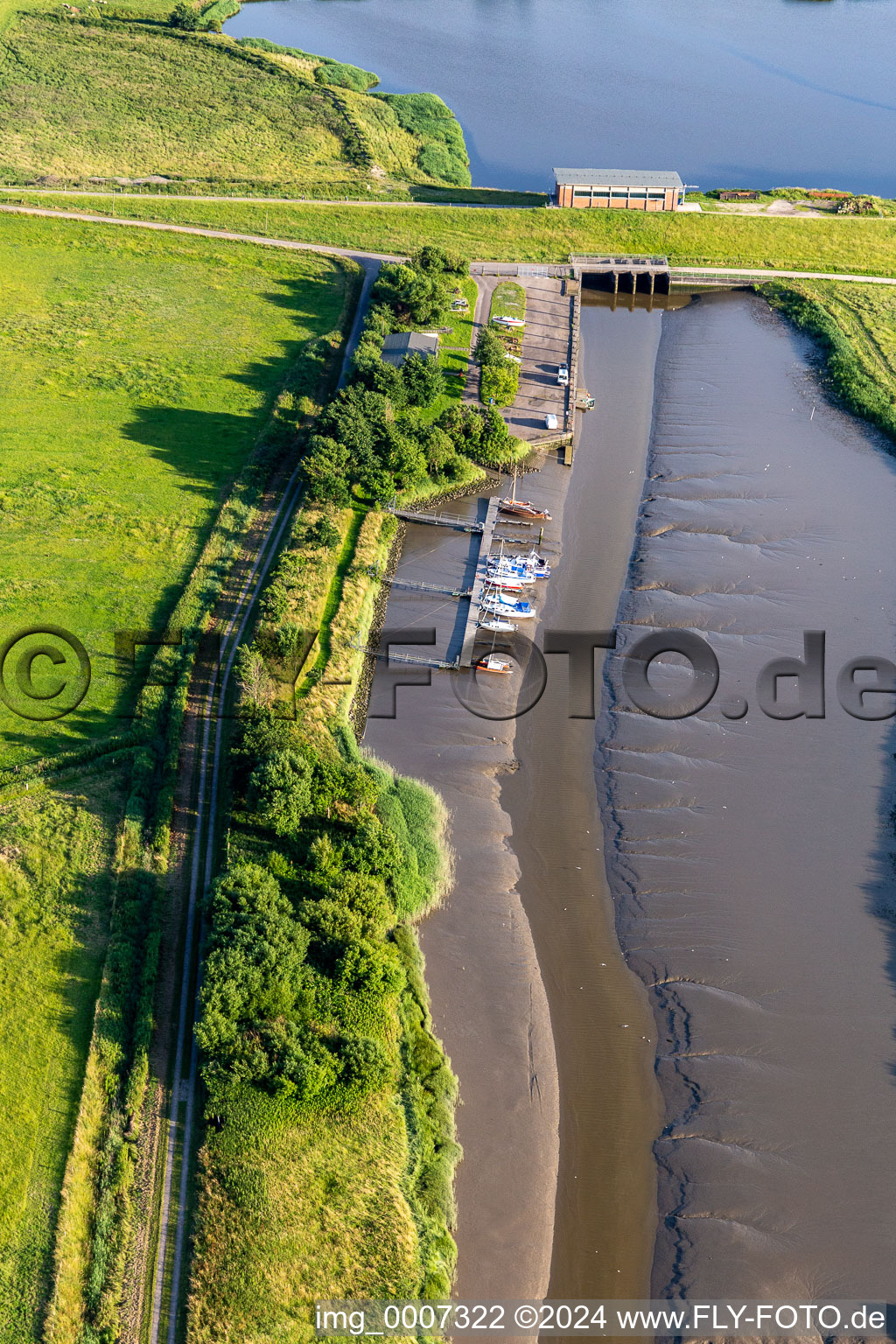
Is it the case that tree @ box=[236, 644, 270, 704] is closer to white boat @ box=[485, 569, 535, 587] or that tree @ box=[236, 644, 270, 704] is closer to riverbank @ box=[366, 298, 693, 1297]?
riverbank @ box=[366, 298, 693, 1297]

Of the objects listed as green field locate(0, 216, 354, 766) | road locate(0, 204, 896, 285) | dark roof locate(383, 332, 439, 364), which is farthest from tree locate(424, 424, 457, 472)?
road locate(0, 204, 896, 285)

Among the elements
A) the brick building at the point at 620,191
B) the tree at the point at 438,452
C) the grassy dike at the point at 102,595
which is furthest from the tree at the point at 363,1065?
the brick building at the point at 620,191

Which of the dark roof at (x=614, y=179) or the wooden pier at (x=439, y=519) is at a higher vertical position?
the dark roof at (x=614, y=179)

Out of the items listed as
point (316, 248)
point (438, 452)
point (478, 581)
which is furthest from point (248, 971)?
point (316, 248)

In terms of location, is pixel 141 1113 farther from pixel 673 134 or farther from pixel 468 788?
→ pixel 673 134

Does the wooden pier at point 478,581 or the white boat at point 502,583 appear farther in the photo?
the white boat at point 502,583

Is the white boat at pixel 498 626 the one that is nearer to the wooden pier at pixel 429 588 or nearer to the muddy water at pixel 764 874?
the wooden pier at pixel 429 588
